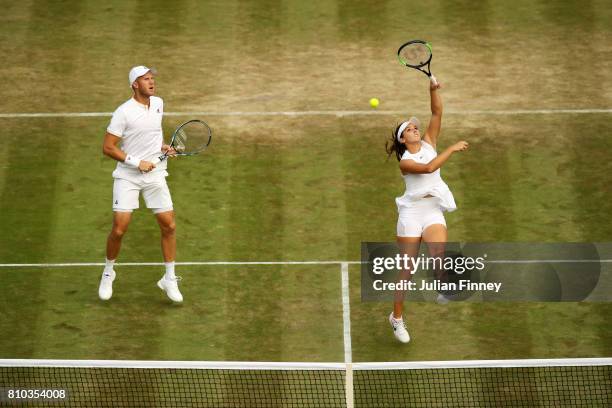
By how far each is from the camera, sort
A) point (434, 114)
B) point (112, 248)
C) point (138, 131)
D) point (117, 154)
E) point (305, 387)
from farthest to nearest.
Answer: point (112, 248), point (138, 131), point (117, 154), point (434, 114), point (305, 387)

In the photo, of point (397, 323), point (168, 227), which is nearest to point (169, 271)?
point (168, 227)

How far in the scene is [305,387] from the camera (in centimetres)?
1235

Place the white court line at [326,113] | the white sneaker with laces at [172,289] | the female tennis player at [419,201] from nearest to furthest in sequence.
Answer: the female tennis player at [419,201] < the white sneaker with laces at [172,289] < the white court line at [326,113]

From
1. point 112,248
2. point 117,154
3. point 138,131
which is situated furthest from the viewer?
point 112,248

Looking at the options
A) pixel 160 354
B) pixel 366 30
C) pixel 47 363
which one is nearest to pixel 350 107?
pixel 366 30

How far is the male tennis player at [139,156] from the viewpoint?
13023mm

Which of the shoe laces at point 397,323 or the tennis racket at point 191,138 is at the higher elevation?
the tennis racket at point 191,138

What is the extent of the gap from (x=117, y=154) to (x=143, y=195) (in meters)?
0.56

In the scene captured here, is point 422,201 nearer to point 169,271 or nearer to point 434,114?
point 434,114

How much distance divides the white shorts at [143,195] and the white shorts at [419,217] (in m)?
2.47

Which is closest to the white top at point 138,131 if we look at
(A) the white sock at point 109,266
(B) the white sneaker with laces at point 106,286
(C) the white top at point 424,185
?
(A) the white sock at point 109,266

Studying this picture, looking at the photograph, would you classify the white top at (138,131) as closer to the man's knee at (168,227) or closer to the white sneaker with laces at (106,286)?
the man's knee at (168,227)

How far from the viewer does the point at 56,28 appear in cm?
1912

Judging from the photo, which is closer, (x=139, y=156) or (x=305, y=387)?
(x=305, y=387)
